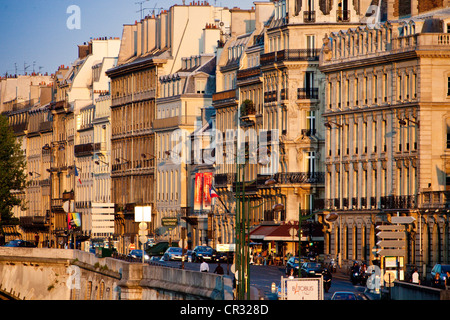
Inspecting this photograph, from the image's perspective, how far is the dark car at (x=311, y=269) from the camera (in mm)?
78938

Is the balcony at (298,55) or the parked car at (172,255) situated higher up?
the balcony at (298,55)

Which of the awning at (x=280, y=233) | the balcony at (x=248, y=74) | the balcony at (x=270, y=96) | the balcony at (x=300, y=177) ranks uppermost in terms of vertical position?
the balcony at (x=248, y=74)

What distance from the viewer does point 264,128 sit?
120 m

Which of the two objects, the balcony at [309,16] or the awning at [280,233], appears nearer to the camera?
the awning at [280,233]

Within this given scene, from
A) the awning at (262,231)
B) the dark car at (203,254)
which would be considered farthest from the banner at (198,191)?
the dark car at (203,254)

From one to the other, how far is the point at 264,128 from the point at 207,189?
592 inches

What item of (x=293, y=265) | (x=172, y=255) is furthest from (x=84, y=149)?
(x=293, y=265)

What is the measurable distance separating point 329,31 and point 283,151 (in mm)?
9225

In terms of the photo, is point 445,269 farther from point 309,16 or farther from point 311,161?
point 309,16

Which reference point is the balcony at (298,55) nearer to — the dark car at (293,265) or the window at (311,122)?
the window at (311,122)

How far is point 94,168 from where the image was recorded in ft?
553

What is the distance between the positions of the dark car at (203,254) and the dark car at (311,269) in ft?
90.1
